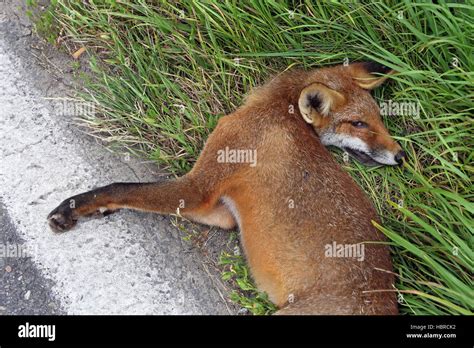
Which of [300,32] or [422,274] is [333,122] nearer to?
[300,32]

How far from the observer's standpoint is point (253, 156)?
14.5ft

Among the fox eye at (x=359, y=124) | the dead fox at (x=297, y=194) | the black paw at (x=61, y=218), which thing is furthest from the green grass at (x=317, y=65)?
the black paw at (x=61, y=218)

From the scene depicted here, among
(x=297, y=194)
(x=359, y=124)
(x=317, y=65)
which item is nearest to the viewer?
(x=297, y=194)

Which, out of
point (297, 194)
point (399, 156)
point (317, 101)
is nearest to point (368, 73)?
point (317, 101)

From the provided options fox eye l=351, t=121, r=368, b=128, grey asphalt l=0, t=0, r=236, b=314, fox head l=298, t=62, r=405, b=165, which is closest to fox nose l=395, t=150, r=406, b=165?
fox head l=298, t=62, r=405, b=165

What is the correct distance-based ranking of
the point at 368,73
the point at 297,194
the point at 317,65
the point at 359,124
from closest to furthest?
1. the point at 297,194
2. the point at 359,124
3. the point at 368,73
4. the point at 317,65

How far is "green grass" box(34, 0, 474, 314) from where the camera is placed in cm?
436

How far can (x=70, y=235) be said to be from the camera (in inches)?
178

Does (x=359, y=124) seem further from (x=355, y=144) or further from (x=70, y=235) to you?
(x=70, y=235)

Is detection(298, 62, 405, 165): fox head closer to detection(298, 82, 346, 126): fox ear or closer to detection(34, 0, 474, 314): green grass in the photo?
detection(298, 82, 346, 126): fox ear

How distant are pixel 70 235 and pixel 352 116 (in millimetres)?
2496

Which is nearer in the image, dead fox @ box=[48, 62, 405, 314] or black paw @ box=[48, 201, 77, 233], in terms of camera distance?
dead fox @ box=[48, 62, 405, 314]

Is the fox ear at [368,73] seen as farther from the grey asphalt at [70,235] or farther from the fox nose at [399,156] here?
the grey asphalt at [70,235]
